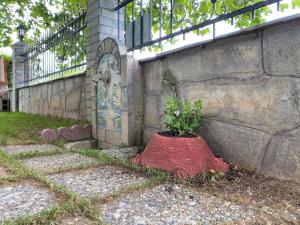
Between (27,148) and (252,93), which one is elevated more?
(252,93)

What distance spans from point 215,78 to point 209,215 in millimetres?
1242

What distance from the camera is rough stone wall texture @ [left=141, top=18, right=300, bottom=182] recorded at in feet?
5.51

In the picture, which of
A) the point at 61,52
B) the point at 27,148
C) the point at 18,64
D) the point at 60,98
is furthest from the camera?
the point at 18,64

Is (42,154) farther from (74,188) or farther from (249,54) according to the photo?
(249,54)

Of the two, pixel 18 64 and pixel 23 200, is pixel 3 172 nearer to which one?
pixel 23 200

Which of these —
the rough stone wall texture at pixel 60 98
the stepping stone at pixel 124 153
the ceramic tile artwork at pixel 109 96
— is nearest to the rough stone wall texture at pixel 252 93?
the stepping stone at pixel 124 153

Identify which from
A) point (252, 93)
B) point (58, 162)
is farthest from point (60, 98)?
point (252, 93)

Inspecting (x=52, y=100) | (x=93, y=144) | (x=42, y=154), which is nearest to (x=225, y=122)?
(x=42, y=154)

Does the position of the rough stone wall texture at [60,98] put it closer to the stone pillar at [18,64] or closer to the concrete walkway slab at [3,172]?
the stone pillar at [18,64]

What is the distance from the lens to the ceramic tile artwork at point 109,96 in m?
3.25

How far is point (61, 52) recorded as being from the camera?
5520mm

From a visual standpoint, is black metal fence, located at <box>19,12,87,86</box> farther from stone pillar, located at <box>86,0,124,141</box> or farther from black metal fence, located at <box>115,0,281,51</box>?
black metal fence, located at <box>115,0,281,51</box>

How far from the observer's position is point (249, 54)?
1916 mm

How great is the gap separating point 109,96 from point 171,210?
7.64ft
